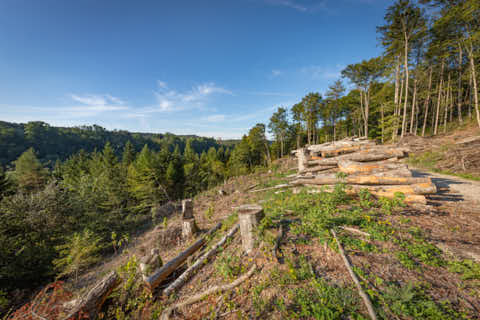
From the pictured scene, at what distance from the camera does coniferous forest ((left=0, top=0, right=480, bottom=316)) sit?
1043 centimetres

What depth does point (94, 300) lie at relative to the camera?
333 centimetres

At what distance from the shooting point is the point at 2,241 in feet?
28.7

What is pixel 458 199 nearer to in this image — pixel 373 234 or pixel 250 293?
pixel 373 234

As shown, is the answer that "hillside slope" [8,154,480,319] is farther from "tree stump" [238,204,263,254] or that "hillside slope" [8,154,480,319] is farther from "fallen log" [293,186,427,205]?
"fallen log" [293,186,427,205]

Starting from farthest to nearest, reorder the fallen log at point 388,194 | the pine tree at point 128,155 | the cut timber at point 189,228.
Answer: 1. the pine tree at point 128,155
2. the cut timber at point 189,228
3. the fallen log at point 388,194

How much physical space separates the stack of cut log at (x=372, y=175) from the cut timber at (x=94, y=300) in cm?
715

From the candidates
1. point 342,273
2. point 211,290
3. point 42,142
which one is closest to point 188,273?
point 211,290

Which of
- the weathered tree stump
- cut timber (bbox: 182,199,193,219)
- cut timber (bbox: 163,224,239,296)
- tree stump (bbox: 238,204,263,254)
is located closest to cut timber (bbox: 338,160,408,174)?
tree stump (bbox: 238,204,263,254)

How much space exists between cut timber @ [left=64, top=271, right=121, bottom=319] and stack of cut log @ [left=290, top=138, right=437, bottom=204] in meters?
7.15

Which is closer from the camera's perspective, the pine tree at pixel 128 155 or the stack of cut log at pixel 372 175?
the stack of cut log at pixel 372 175

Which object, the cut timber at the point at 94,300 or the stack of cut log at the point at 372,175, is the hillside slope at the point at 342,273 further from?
the stack of cut log at the point at 372,175

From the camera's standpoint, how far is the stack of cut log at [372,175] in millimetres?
5074

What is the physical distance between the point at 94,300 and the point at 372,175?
28.0 feet

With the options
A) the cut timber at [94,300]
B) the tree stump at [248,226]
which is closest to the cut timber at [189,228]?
the cut timber at [94,300]
